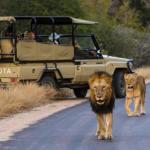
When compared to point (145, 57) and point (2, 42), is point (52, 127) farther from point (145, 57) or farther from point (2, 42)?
point (145, 57)

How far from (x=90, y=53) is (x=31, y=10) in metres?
12.9

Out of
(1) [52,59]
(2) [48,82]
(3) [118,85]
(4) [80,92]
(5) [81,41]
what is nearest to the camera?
(2) [48,82]

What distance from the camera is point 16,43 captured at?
23516mm

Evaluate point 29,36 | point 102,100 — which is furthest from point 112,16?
point 102,100

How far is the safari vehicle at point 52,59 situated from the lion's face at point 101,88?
1014cm

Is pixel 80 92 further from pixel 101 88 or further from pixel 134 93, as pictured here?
pixel 101 88

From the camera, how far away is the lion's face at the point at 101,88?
42.9 feet

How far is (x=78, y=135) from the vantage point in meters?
13.8

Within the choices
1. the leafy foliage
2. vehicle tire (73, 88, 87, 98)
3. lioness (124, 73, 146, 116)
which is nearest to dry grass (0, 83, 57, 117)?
vehicle tire (73, 88, 87, 98)

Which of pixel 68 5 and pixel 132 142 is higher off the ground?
pixel 68 5

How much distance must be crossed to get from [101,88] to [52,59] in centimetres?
1121

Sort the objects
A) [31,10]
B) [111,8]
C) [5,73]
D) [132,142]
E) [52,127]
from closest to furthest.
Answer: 1. [132,142]
2. [52,127]
3. [5,73]
4. [31,10]
5. [111,8]

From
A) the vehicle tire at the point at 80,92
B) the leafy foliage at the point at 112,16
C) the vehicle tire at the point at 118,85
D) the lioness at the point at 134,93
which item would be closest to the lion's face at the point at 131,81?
the lioness at the point at 134,93

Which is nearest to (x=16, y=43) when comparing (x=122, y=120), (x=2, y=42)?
(x=2, y=42)
